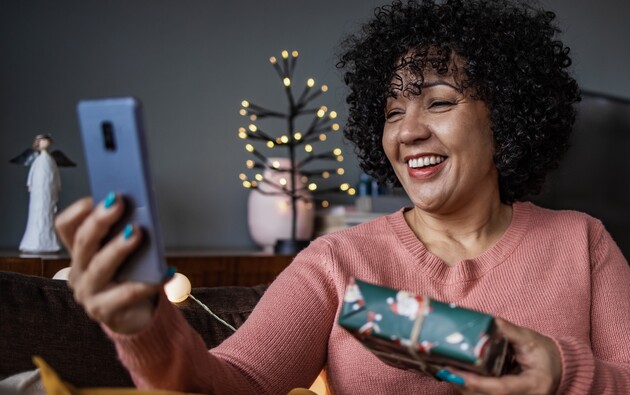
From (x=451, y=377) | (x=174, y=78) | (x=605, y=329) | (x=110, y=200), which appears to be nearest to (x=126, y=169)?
(x=110, y=200)

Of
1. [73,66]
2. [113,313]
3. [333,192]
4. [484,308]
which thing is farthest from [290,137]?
[113,313]

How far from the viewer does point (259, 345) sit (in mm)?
1255

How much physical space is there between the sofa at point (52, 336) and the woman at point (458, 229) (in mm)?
216

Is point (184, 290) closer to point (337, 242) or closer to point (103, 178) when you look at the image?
point (337, 242)

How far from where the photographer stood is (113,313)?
83 cm

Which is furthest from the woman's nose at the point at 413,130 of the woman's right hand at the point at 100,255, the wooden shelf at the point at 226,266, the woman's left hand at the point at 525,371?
the wooden shelf at the point at 226,266

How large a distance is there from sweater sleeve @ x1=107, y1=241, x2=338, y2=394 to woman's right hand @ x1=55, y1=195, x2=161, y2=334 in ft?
0.23

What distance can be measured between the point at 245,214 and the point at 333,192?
0.37m

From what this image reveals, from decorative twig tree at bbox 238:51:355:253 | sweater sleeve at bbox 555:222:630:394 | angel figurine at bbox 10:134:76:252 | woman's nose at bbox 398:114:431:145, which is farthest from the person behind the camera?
decorative twig tree at bbox 238:51:355:253

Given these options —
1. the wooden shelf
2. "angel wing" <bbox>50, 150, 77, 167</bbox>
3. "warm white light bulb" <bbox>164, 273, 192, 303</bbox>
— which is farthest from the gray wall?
"warm white light bulb" <bbox>164, 273, 192, 303</bbox>

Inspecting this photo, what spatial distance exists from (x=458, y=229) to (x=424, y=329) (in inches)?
26.6

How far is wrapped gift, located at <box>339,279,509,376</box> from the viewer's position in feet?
2.91

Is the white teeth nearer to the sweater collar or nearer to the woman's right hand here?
the sweater collar

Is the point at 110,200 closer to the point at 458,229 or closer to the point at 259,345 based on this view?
the point at 259,345
